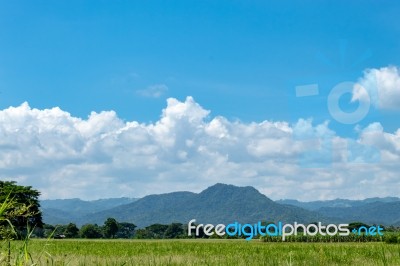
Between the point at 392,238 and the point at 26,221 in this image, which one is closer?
the point at 26,221

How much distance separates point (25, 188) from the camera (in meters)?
93.4

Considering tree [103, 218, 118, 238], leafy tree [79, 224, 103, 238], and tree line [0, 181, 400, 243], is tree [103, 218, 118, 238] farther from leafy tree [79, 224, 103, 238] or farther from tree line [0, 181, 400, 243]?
leafy tree [79, 224, 103, 238]

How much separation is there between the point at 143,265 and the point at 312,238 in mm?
65217

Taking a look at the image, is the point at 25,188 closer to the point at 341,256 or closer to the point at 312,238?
the point at 312,238

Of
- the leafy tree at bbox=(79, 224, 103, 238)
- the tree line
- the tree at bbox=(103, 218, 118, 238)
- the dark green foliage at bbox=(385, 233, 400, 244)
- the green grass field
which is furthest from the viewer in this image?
the tree at bbox=(103, 218, 118, 238)

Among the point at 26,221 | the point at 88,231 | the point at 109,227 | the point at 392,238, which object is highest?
the point at 109,227

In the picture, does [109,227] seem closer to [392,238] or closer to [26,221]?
[392,238]

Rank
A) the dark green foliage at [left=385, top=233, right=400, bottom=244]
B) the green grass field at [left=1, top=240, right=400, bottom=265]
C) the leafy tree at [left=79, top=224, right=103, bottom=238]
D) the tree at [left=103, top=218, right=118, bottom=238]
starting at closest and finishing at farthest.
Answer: the green grass field at [left=1, top=240, right=400, bottom=265], the dark green foliage at [left=385, top=233, right=400, bottom=244], the leafy tree at [left=79, top=224, right=103, bottom=238], the tree at [left=103, top=218, right=118, bottom=238]

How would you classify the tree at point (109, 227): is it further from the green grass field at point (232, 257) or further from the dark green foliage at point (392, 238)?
the green grass field at point (232, 257)

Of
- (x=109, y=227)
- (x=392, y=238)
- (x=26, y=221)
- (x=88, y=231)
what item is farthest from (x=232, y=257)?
(x=109, y=227)

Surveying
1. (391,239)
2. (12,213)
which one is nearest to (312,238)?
(391,239)

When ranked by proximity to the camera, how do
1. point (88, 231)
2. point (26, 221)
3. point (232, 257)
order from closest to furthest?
point (26, 221), point (232, 257), point (88, 231)

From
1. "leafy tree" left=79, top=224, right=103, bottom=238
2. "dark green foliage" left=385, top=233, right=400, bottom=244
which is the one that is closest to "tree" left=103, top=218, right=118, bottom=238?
"leafy tree" left=79, top=224, right=103, bottom=238

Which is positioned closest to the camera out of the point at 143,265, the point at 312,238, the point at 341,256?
the point at 143,265
